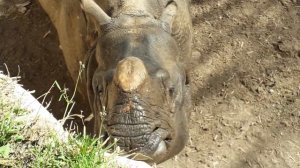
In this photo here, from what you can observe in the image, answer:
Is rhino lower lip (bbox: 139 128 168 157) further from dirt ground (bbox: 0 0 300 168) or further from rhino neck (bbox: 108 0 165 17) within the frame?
dirt ground (bbox: 0 0 300 168)

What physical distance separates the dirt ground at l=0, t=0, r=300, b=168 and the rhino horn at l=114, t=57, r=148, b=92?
51.1 inches

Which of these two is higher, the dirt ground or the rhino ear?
the rhino ear

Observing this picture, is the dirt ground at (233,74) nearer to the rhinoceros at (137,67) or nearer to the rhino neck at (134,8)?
the rhinoceros at (137,67)

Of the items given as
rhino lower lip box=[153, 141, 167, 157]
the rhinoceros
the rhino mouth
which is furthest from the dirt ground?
the rhino mouth

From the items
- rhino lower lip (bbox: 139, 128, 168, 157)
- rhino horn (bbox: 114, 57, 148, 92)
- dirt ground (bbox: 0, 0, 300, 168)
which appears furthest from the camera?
dirt ground (bbox: 0, 0, 300, 168)

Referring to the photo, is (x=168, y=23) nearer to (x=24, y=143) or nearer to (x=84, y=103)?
(x=84, y=103)

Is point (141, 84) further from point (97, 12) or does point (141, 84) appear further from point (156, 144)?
point (97, 12)

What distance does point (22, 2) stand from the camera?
6.63 m

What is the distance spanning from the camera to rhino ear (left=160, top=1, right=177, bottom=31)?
180 inches

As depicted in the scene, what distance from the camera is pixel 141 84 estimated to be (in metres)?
3.88

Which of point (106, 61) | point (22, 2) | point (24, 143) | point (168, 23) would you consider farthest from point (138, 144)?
point (22, 2)

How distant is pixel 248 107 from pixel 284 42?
2.47ft

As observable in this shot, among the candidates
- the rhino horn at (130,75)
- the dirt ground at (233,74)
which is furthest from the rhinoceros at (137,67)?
the dirt ground at (233,74)

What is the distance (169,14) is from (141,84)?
921 mm
